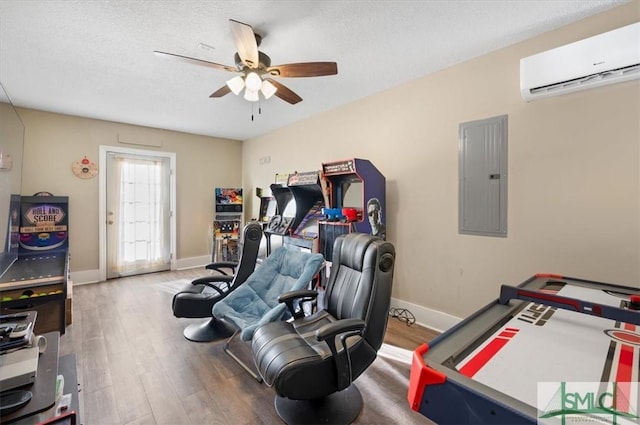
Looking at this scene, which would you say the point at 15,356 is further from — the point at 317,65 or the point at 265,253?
the point at 265,253

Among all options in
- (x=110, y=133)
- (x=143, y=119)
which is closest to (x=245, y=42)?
(x=143, y=119)

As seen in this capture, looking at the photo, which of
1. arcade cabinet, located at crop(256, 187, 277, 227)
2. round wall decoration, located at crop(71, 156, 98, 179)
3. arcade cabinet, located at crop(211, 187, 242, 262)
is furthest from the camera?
arcade cabinet, located at crop(211, 187, 242, 262)

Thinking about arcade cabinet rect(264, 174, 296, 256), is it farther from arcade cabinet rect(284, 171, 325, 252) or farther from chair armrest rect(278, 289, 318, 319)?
chair armrest rect(278, 289, 318, 319)

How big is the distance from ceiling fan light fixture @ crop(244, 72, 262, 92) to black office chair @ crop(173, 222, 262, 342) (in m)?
1.36

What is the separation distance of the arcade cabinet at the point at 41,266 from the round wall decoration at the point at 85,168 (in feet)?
1.74

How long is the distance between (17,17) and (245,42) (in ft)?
5.71

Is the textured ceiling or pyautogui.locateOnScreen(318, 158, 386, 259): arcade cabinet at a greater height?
the textured ceiling

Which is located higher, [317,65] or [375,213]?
[317,65]

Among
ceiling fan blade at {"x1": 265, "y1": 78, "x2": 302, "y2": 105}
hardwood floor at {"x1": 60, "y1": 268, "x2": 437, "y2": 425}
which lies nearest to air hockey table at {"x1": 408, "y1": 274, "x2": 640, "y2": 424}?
hardwood floor at {"x1": 60, "y1": 268, "x2": 437, "y2": 425}

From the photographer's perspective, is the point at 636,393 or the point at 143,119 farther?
the point at 143,119

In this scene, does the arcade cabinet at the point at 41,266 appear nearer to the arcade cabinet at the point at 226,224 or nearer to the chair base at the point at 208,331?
the chair base at the point at 208,331

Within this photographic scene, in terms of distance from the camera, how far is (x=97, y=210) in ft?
15.5

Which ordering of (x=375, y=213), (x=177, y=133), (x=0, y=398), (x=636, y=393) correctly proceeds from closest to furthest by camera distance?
(x=636, y=393) < (x=0, y=398) < (x=375, y=213) < (x=177, y=133)

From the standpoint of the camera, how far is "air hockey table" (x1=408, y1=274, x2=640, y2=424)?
0.73 meters
